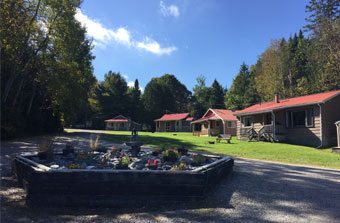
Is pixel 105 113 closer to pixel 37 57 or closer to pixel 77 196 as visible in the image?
pixel 37 57

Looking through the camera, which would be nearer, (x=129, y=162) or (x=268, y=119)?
(x=129, y=162)

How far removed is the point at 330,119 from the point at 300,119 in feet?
6.79

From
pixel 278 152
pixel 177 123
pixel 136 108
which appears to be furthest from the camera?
pixel 136 108

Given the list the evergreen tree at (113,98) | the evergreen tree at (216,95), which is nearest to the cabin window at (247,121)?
the evergreen tree at (216,95)

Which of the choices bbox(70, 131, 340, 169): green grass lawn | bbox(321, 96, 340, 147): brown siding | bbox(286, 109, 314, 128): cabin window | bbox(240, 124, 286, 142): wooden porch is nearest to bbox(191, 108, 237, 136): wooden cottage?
bbox(240, 124, 286, 142): wooden porch

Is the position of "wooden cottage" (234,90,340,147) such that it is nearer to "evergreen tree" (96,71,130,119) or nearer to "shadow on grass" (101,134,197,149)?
"shadow on grass" (101,134,197,149)

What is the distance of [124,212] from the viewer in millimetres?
4039

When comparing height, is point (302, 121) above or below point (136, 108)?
below

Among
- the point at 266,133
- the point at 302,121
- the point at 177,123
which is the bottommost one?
the point at 266,133

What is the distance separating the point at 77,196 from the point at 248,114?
21.0m

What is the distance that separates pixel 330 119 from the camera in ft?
56.9

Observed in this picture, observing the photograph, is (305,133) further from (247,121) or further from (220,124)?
(220,124)

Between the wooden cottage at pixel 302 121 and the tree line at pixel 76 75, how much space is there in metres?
13.0

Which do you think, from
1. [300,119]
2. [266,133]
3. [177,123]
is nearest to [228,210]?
[300,119]
